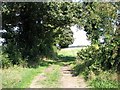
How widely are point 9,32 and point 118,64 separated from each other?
14794 millimetres

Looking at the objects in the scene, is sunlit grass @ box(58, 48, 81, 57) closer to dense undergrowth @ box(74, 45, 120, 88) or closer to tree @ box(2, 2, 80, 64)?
tree @ box(2, 2, 80, 64)

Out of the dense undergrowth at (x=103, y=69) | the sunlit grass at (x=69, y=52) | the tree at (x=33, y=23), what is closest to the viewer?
the dense undergrowth at (x=103, y=69)

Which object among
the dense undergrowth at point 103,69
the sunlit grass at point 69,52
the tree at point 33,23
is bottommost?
the sunlit grass at point 69,52

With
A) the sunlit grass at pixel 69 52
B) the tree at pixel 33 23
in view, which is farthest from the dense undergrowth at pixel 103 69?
the sunlit grass at pixel 69 52

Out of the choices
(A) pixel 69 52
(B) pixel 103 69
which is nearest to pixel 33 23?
(B) pixel 103 69

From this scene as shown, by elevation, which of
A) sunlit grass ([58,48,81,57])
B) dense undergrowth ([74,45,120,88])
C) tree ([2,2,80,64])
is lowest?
sunlit grass ([58,48,81,57])

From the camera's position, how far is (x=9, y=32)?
28.5 m

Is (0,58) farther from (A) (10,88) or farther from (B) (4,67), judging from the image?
(A) (10,88)

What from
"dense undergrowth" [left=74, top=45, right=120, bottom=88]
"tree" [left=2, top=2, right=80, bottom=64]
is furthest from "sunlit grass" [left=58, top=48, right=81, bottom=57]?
"dense undergrowth" [left=74, top=45, right=120, bottom=88]

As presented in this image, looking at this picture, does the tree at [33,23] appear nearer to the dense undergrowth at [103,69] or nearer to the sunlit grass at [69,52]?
the dense undergrowth at [103,69]

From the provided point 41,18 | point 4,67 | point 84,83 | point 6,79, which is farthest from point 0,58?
point 41,18

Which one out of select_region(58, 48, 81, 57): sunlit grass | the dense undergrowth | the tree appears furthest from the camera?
select_region(58, 48, 81, 57): sunlit grass

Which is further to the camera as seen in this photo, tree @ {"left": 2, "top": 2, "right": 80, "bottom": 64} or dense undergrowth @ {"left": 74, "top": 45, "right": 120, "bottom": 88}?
tree @ {"left": 2, "top": 2, "right": 80, "bottom": 64}

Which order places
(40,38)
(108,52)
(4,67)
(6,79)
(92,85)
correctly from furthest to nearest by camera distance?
(40,38) < (4,67) < (108,52) < (6,79) < (92,85)
